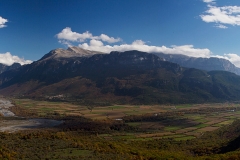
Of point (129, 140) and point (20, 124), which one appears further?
point (20, 124)

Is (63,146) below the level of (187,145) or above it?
above

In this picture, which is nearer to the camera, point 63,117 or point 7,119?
point 7,119

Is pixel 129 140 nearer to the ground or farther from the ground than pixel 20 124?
nearer to the ground

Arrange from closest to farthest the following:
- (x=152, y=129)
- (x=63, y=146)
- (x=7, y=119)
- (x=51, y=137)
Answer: (x=63, y=146) < (x=51, y=137) < (x=152, y=129) < (x=7, y=119)

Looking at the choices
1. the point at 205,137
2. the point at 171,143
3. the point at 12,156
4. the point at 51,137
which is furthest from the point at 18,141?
the point at 205,137

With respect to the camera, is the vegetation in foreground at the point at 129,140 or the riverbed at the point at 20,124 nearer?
the vegetation in foreground at the point at 129,140

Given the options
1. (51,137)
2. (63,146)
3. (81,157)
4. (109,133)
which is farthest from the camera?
(109,133)

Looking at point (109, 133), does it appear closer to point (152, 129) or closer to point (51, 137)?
point (152, 129)

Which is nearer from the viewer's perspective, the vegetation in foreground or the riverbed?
the vegetation in foreground
